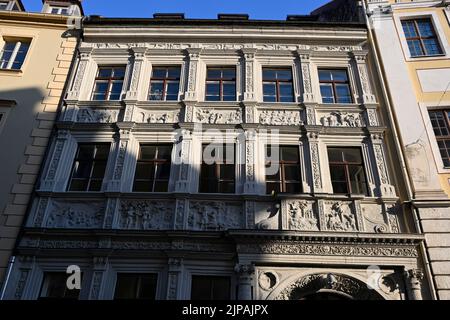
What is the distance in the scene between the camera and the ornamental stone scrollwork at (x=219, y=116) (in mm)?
10922

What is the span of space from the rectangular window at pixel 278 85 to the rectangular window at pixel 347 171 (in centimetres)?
226

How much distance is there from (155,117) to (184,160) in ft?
5.92

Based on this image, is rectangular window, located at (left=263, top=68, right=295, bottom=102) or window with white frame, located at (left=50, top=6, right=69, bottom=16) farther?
window with white frame, located at (left=50, top=6, right=69, bottom=16)

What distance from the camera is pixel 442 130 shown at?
1054cm

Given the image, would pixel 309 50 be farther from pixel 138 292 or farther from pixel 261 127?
pixel 138 292

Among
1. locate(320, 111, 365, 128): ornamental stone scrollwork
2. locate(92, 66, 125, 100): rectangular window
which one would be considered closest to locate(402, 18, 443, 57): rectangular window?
locate(320, 111, 365, 128): ornamental stone scrollwork

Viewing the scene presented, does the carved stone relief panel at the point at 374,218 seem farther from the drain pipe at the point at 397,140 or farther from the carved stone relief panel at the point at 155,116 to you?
the carved stone relief panel at the point at 155,116

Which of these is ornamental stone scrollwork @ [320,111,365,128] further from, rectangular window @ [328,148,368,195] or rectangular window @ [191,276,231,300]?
rectangular window @ [191,276,231,300]

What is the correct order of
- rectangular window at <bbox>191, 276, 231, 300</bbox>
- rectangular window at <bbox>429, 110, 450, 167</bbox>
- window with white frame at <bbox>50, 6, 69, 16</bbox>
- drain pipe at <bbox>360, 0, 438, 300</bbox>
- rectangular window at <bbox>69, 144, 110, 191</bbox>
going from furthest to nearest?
window with white frame at <bbox>50, 6, 69, 16</bbox> → rectangular window at <bbox>429, 110, 450, 167</bbox> → rectangular window at <bbox>69, 144, 110, 191</bbox> → rectangular window at <bbox>191, 276, 231, 300</bbox> → drain pipe at <bbox>360, 0, 438, 300</bbox>

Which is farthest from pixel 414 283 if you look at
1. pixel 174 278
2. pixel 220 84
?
pixel 220 84

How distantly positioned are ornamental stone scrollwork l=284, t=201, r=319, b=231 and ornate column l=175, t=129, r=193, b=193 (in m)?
2.59

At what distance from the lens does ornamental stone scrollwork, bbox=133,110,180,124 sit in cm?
1101

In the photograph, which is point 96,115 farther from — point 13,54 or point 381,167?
point 381,167

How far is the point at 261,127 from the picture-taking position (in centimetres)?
1073
